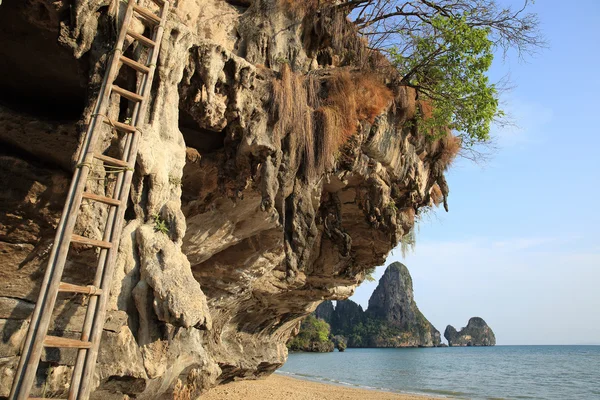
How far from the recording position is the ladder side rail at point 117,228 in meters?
4.11

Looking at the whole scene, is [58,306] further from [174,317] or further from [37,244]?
[37,244]

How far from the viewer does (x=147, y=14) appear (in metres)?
5.83

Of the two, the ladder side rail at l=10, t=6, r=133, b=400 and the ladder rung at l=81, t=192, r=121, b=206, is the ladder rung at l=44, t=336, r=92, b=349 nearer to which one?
the ladder side rail at l=10, t=6, r=133, b=400

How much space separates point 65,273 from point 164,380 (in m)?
2.20

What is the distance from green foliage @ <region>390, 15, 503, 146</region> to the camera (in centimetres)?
945

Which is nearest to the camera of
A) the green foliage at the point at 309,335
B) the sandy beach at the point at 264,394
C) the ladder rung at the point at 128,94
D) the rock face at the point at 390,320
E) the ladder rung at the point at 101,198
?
the ladder rung at the point at 101,198

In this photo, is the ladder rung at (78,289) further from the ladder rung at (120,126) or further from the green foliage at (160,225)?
the ladder rung at (120,126)

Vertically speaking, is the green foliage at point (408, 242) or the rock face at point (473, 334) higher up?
the rock face at point (473, 334)

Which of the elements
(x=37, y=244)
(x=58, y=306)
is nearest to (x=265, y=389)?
(x=37, y=244)

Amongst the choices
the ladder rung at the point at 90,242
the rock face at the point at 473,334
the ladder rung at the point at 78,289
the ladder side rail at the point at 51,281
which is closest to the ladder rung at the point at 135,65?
the ladder side rail at the point at 51,281

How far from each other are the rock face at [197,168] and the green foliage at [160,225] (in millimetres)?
33

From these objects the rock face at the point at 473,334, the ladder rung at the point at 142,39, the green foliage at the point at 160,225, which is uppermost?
the rock face at the point at 473,334

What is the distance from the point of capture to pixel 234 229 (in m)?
10.1

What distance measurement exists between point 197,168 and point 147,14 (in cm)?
303
